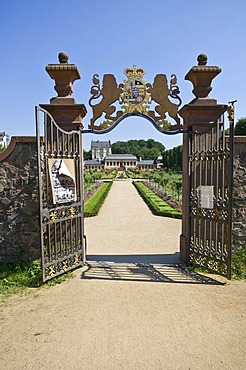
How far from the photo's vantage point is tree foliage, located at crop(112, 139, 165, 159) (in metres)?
117

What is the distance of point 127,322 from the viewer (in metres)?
4.15

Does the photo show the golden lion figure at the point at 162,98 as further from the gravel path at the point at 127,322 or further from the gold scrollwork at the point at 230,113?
the gravel path at the point at 127,322

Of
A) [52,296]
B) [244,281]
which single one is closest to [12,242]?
[52,296]

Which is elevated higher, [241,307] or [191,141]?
[191,141]

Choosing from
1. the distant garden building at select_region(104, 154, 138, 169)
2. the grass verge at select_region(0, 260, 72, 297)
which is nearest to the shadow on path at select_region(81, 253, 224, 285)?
the grass verge at select_region(0, 260, 72, 297)

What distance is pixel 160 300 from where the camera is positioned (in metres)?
4.83

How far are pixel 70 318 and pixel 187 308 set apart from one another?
1.83m

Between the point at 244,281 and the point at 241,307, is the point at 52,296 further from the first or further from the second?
the point at 244,281

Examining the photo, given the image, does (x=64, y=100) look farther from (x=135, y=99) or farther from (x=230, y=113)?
(x=230, y=113)

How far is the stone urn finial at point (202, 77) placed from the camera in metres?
6.14

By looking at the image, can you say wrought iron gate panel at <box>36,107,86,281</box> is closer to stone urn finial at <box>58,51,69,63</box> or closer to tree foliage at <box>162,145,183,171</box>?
stone urn finial at <box>58,51,69,63</box>

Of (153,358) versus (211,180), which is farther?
(211,180)

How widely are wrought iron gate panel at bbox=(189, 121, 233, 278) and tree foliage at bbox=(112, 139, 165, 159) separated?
354 ft

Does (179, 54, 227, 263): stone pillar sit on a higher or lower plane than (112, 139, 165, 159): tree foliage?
lower
